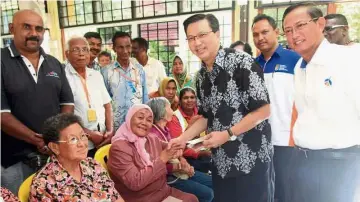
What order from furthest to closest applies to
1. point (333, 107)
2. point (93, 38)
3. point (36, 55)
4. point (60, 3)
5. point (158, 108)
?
point (60, 3) → point (93, 38) → point (158, 108) → point (36, 55) → point (333, 107)

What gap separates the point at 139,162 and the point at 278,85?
1079 millimetres

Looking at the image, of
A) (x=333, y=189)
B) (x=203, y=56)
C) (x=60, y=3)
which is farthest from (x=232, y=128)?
(x=60, y=3)

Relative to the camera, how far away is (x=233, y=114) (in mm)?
1486

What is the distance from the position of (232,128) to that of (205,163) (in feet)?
5.02

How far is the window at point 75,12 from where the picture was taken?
713 centimetres

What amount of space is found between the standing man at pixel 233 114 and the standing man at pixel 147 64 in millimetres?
2460

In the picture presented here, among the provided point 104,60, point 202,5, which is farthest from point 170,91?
point 202,5

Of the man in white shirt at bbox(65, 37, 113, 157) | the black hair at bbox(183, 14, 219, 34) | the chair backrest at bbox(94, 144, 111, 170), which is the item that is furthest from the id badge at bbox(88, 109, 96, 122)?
the black hair at bbox(183, 14, 219, 34)

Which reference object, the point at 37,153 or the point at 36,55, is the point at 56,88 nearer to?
the point at 36,55

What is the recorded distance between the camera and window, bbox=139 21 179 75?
5805 millimetres

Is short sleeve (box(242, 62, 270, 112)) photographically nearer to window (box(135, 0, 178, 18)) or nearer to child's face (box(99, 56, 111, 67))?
child's face (box(99, 56, 111, 67))

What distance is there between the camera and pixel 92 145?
2328 millimetres

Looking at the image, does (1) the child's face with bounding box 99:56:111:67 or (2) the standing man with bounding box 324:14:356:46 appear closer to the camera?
(2) the standing man with bounding box 324:14:356:46

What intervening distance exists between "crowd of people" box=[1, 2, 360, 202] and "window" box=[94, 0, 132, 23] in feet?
14.0
